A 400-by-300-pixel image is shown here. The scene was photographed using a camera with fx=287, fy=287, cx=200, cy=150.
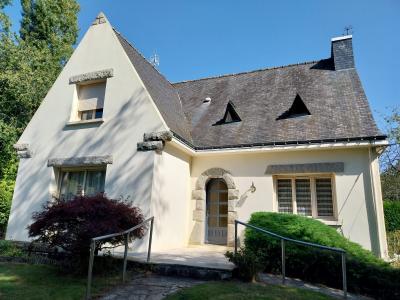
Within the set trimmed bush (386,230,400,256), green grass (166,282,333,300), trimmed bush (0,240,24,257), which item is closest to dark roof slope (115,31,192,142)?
trimmed bush (0,240,24,257)

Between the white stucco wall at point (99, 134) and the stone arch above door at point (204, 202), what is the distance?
257 cm

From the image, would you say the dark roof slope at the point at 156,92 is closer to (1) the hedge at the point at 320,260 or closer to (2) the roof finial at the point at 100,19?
(2) the roof finial at the point at 100,19

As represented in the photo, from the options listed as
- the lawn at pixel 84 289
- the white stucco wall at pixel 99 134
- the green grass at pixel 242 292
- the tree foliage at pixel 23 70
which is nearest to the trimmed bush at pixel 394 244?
the green grass at pixel 242 292

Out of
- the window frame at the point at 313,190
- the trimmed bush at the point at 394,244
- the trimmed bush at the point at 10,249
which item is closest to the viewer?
the trimmed bush at the point at 10,249

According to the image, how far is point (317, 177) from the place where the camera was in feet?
31.4

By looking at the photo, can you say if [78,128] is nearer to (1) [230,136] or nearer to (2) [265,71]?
(1) [230,136]

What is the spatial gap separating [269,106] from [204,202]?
473 centimetres

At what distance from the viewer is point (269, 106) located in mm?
11766

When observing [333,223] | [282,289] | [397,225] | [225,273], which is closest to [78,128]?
[225,273]

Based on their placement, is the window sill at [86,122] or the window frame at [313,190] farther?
the window sill at [86,122]

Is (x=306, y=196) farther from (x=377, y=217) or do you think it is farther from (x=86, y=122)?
(x=86, y=122)

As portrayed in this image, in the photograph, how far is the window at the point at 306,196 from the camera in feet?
30.7

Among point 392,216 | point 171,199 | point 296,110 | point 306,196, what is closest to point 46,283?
point 171,199

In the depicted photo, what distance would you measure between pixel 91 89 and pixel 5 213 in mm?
6826
